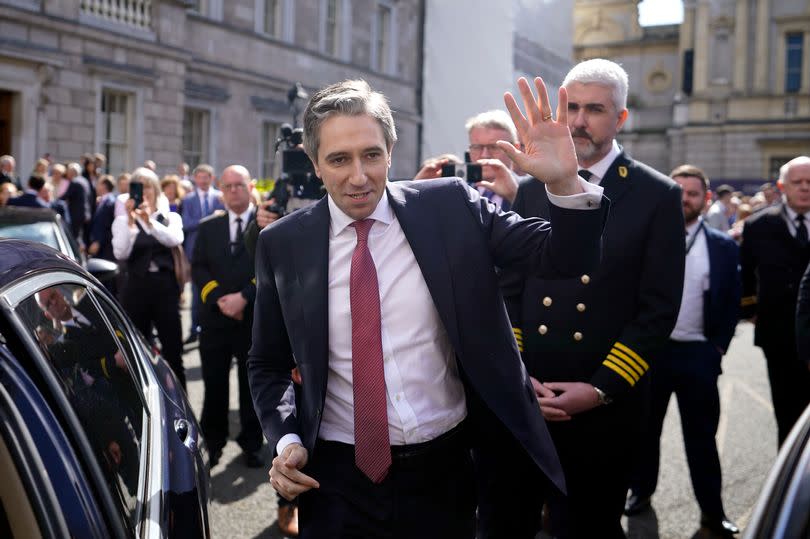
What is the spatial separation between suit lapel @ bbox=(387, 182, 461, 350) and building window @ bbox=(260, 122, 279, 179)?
834 inches

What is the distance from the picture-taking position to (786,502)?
1.67 metres

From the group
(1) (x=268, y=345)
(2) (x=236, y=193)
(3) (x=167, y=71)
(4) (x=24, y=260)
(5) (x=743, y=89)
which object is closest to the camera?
(4) (x=24, y=260)

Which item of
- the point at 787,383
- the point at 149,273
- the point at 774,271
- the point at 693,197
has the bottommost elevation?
the point at 787,383

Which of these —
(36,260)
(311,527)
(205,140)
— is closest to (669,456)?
(311,527)

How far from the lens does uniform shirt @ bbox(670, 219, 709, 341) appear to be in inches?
211

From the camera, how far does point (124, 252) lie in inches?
277

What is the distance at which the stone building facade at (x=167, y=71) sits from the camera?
15867mm

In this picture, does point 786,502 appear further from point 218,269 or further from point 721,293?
point 218,269

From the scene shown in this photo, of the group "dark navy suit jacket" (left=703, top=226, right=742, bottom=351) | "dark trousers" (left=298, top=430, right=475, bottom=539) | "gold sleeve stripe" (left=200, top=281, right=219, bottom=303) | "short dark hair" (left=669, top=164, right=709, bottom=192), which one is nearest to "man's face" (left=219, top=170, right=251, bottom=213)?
"gold sleeve stripe" (left=200, top=281, right=219, bottom=303)

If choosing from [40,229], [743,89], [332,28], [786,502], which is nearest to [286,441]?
[786,502]

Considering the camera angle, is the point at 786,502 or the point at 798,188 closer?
the point at 786,502

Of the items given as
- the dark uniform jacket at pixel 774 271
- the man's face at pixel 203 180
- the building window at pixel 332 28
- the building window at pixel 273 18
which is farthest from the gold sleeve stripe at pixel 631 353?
the building window at pixel 332 28

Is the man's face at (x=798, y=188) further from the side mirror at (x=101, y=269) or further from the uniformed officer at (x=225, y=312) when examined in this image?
the side mirror at (x=101, y=269)

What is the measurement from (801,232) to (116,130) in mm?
15115
